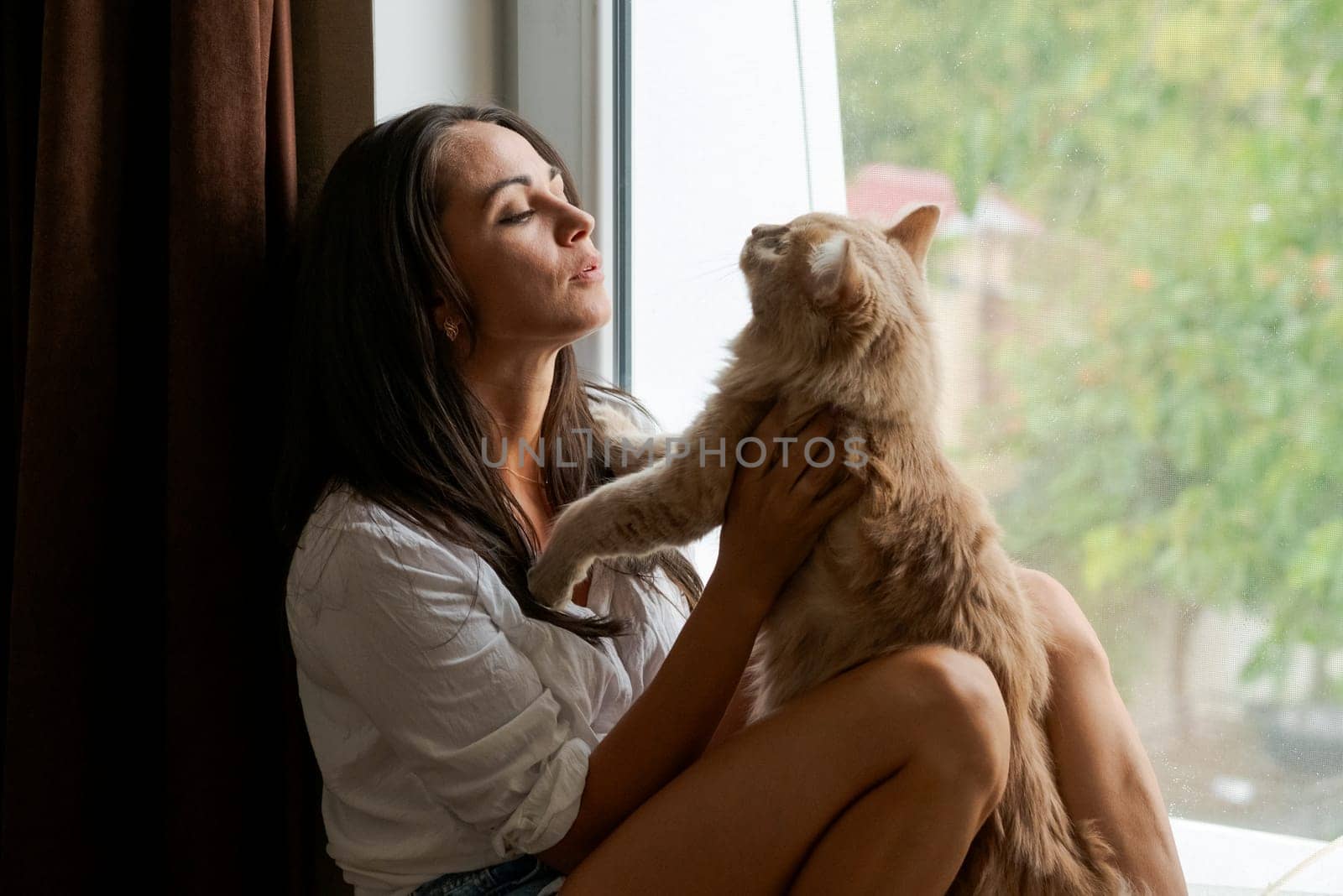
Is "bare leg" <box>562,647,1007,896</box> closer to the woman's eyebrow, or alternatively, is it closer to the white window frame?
the woman's eyebrow

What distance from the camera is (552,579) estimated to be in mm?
1192

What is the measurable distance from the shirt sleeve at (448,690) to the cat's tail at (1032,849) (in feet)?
1.38

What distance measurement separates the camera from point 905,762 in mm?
1009

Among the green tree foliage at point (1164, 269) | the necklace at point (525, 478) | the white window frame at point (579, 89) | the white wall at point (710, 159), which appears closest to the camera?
the green tree foliage at point (1164, 269)

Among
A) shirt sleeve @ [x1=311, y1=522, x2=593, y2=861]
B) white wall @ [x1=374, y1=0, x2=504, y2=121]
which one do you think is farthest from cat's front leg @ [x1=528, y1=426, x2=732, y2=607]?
white wall @ [x1=374, y1=0, x2=504, y2=121]

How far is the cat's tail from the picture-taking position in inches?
40.1

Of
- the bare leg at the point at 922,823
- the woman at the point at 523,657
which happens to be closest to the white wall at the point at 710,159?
the woman at the point at 523,657

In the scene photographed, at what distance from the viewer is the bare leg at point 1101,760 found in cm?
113

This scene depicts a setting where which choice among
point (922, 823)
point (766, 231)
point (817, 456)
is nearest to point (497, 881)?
point (922, 823)

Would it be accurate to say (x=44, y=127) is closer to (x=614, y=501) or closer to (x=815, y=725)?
(x=614, y=501)

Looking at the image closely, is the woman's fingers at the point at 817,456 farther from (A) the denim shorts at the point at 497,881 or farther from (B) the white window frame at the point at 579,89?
(B) the white window frame at the point at 579,89

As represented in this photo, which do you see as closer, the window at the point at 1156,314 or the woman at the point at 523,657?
the woman at the point at 523,657

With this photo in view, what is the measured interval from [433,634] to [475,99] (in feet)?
3.09

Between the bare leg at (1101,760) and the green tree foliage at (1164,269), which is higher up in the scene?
the green tree foliage at (1164,269)
